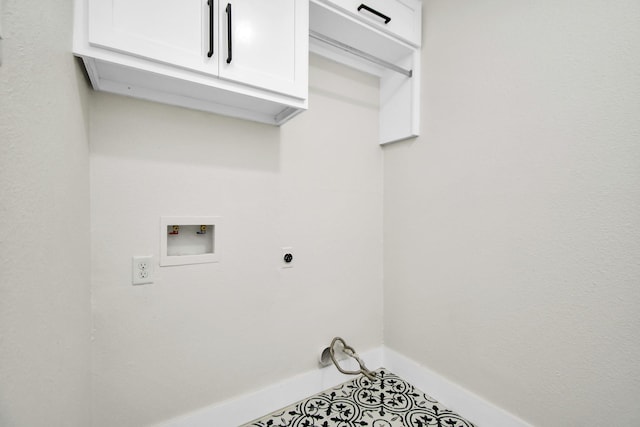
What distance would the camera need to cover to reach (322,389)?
1547 mm

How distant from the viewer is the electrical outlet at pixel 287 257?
145 cm

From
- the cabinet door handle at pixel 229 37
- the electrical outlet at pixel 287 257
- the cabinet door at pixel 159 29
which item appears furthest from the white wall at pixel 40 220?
the electrical outlet at pixel 287 257

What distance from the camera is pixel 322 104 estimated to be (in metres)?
1.58

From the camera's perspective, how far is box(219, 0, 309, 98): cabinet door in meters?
1.00

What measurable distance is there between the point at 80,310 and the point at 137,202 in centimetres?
42

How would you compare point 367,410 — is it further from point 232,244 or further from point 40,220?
point 40,220

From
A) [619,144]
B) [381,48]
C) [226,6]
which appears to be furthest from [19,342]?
[381,48]

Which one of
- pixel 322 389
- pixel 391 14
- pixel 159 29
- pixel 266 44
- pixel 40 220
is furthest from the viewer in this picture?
pixel 322 389

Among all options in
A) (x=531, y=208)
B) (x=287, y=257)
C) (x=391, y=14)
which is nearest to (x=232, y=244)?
(x=287, y=257)

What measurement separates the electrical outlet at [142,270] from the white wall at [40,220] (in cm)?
22

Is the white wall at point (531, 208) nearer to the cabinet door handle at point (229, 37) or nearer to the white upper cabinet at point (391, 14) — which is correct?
the white upper cabinet at point (391, 14)

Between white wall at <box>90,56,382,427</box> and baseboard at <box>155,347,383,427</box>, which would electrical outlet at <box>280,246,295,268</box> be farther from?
baseboard at <box>155,347,383,427</box>

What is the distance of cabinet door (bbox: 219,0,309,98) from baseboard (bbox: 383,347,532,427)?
1570 mm

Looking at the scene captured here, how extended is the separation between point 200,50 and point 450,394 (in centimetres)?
188
